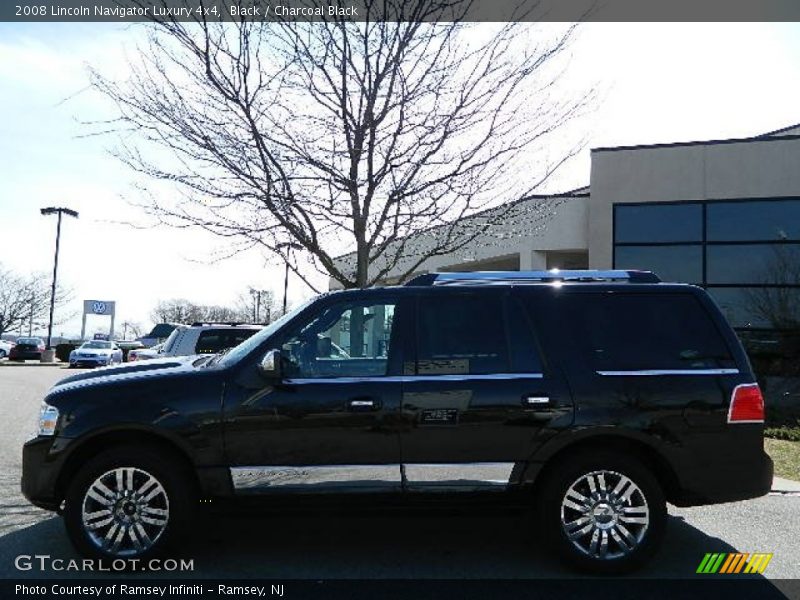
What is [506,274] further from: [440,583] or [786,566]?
[786,566]

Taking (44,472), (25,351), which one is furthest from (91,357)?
(44,472)

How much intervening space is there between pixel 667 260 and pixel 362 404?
45.0 ft

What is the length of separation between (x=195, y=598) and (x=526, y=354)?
2.55m

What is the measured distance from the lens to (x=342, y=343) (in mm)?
4996

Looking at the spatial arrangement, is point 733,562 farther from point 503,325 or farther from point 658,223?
point 658,223

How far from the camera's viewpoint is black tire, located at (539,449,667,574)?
183 inches

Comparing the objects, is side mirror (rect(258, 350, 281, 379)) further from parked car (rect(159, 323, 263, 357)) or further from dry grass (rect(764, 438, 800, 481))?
dry grass (rect(764, 438, 800, 481))

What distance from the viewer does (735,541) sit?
215 inches

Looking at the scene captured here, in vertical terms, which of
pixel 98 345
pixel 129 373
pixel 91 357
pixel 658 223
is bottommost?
pixel 91 357

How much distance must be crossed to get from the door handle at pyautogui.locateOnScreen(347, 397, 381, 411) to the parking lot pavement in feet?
2.28

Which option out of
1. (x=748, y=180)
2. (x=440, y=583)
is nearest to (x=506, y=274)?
(x=440, y=583)

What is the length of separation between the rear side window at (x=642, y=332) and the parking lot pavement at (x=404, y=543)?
132cm

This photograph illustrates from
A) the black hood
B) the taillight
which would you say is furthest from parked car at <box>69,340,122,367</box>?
the taillight

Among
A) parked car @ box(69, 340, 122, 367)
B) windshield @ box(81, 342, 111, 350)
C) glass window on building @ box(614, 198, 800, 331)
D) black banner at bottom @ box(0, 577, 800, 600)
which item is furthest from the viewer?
windshield @ box(81, 342, 111, 350)
